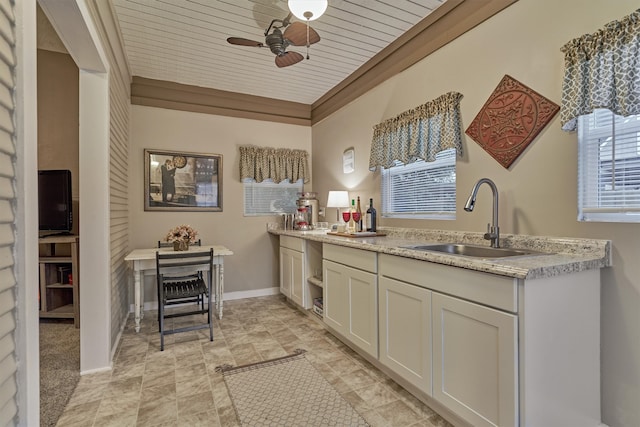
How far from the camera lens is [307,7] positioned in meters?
2.00

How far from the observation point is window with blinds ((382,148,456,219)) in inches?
101

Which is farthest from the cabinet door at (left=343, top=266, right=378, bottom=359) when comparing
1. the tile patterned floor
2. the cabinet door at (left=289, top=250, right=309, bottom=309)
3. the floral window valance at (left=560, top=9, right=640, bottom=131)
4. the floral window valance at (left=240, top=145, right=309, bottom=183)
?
the floral window valance at (left=240, top=145, right=309, bottom=183)

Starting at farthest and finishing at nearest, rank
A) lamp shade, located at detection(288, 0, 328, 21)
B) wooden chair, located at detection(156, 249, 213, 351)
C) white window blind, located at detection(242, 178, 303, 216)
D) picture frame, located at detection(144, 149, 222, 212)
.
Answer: white window blind, located at detection(242, 178, 303, 216), picture frame, located at detection(144, 149, 222, 212), wooden chair, located at detection(156, 249, 213, 351), lamp shade, located at detection(288, 0, 328, 21)

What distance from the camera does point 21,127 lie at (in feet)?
3.47

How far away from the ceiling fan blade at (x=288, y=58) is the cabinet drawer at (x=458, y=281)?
1805 mm

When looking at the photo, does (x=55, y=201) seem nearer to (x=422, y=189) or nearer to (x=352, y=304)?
(x=352, y=304)

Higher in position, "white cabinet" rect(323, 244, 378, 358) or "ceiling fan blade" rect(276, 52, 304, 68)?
"ceiling fan blade" rect(276, 52, 304, 68)

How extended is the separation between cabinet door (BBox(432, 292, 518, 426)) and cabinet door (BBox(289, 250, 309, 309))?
1915mm

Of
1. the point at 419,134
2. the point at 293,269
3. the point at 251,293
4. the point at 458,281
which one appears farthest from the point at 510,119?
the point at 251,293

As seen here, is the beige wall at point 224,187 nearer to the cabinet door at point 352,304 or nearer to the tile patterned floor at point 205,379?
the tile patterned floor at point 205,379

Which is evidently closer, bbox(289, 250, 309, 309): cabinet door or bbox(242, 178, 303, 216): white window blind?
bbox(289, 250, 309, 309): cabinet door

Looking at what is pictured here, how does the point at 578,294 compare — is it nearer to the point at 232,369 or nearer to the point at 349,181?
the point at 232,369

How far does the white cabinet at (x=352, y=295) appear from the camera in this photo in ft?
7.54

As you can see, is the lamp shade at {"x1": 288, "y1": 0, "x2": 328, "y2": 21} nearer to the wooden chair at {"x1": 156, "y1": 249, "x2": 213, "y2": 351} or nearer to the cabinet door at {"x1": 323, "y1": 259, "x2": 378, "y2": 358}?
the cabinet door at {"x1": 323, "y1": 259, "x2": 378, "y2": 358}
